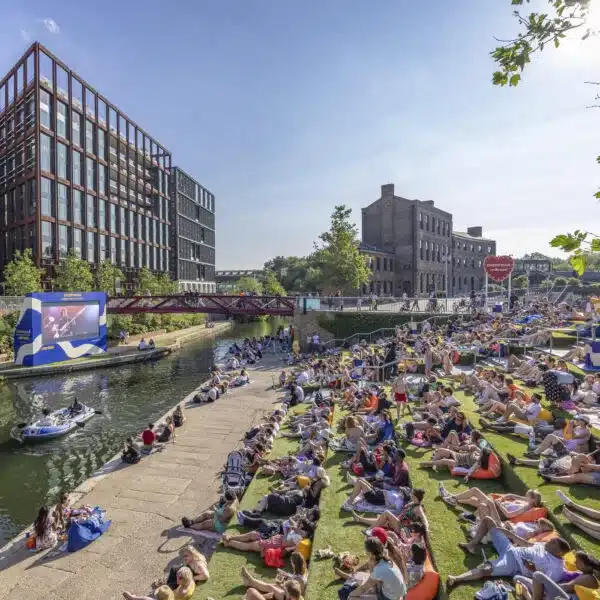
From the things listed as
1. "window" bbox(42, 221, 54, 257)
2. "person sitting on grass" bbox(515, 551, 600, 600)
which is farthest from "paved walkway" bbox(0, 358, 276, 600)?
"window" bbox(42, 221, 54, 257)

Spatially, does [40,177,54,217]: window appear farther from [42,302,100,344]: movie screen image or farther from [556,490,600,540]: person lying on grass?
[556,490,600,540]: person lying on grass

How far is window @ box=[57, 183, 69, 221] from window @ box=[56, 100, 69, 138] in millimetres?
5652

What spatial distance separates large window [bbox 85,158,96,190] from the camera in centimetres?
5369

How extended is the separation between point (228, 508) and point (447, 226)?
64.3m

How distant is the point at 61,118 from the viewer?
49094mm

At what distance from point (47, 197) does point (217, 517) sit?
154 ft

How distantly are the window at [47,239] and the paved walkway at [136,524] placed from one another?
37.1m

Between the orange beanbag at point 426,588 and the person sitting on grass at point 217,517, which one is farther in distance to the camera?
the person sitting on grass at point 217,517

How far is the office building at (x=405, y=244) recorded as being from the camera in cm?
5991

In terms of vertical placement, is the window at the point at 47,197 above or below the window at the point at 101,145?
below

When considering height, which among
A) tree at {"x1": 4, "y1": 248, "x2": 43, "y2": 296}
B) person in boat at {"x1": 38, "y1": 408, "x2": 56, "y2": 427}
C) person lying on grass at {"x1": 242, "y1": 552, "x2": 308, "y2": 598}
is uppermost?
tree at {"x1": 4, "y1": 248, "x2": 43, "y2": 296}

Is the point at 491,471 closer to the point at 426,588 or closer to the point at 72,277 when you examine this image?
the point at 426,588

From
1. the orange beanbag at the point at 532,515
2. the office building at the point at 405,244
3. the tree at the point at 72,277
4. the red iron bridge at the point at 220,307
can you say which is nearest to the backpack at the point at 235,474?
the orange beanbag at the point at 532,515

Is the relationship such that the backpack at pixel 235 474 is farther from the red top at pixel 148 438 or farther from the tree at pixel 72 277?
the tree at pixel 72 277
